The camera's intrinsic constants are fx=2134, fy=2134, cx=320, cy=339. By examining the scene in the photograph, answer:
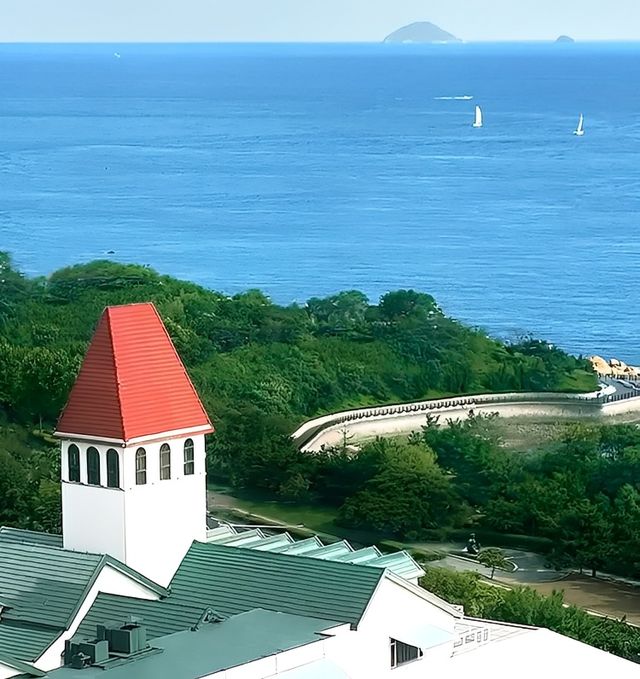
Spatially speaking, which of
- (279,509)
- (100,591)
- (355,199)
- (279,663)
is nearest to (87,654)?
(279,663)

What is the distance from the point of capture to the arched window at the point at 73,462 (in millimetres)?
22203

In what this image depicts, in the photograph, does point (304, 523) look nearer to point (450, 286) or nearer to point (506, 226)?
point (450, 286)

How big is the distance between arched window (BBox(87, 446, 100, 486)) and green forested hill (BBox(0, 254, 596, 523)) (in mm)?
17646

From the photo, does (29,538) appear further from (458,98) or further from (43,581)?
(458,98)

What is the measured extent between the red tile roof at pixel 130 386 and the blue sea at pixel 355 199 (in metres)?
37.8

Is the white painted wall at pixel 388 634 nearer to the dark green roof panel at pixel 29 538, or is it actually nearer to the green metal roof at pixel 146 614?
the green metal roof at pixel 146 614

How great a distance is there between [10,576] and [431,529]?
14723 millimetres

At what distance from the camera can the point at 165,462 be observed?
22.2 m

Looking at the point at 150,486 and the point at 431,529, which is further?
the point at 431,529

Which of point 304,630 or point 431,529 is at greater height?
point 304,630

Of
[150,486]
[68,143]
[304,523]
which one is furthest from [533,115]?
[150,486]

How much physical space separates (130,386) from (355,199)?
70.6 m

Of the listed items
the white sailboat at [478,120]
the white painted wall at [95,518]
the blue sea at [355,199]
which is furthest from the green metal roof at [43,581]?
the white sailboat at [478,120]

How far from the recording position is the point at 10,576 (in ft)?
70.3
